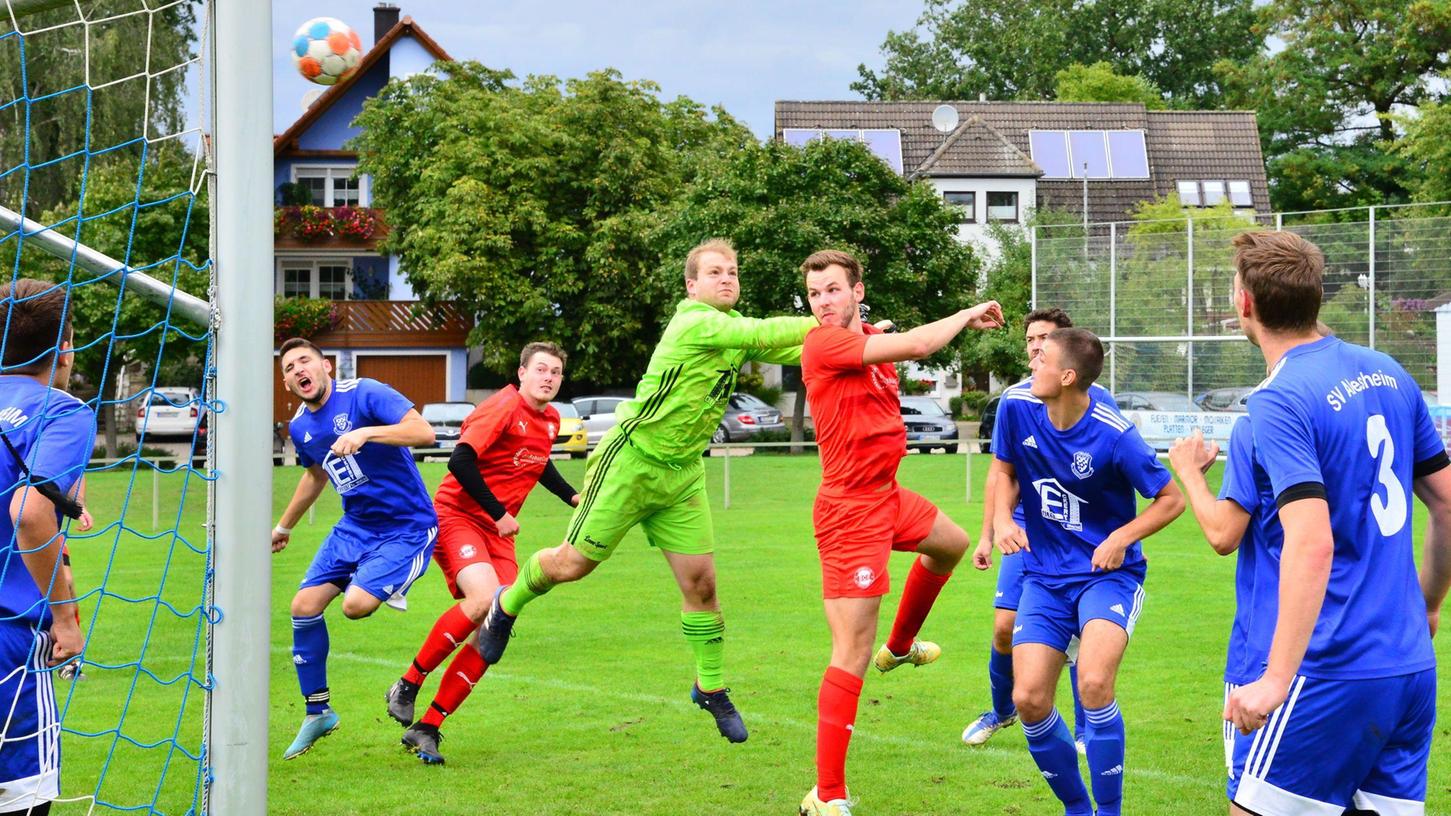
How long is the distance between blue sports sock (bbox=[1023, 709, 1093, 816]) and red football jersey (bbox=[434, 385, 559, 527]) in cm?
337

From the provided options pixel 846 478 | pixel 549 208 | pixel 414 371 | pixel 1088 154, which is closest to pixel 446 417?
pixel 549 208

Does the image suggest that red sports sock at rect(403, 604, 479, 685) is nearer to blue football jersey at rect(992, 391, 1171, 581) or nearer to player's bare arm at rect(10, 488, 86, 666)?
blue football jersey at rect(992, 391, 1171, 581)

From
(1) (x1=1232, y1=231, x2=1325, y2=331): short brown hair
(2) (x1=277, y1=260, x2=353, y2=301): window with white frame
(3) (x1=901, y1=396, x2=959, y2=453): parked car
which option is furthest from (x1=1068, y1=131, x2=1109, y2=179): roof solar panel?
(1) (x1=1232, y1=231, x2=1325, y2=331): short brown hair

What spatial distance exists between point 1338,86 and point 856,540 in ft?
171

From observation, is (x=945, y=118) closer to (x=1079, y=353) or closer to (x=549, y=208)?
(x=549, y=208)

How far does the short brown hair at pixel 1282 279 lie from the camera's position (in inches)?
148

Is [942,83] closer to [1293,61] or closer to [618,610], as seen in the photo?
[1293,61]

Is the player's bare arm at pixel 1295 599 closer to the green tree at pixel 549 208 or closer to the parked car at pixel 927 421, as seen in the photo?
the parked car at pixel 927 421

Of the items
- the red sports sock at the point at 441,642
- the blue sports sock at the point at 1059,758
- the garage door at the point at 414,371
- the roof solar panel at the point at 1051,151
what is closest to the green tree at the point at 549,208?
the garage door at the point at 414,371

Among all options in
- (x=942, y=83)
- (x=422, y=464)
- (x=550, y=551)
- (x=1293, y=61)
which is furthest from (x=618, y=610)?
(x=942, y=83)

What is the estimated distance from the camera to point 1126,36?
7000 centimetres

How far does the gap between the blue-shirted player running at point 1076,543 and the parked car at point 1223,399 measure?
22.2 m

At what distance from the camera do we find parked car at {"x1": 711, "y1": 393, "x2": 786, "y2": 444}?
34.5 meters

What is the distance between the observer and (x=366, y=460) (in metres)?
7.57
